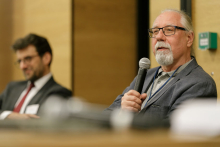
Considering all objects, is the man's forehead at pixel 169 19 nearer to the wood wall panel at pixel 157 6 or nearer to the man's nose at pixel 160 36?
the man's nose at pixel 160 36

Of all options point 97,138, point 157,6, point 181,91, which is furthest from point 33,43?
point 97,138

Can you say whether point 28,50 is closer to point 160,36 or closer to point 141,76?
point 160,36

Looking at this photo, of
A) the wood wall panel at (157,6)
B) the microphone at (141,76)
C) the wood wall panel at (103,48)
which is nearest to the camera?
the microphone at (141,76)

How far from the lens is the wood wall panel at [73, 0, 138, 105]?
306cm

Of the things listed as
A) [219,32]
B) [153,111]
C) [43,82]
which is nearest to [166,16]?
[219,32]

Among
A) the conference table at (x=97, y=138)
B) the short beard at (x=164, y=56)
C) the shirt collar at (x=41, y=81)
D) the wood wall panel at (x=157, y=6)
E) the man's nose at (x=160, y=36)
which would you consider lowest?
the conference table at (x=97, y=138)

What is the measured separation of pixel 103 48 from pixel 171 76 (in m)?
1.80

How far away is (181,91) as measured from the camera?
4.31ft

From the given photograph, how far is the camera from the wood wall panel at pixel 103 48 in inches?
120

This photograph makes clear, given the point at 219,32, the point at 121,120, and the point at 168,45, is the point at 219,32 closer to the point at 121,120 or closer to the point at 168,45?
the point at 168,45

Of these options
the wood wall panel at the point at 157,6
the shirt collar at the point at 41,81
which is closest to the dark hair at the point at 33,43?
the shirt collar at the point at 41,81

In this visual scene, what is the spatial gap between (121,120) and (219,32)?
1724mm

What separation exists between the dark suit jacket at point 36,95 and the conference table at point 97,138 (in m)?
1.91

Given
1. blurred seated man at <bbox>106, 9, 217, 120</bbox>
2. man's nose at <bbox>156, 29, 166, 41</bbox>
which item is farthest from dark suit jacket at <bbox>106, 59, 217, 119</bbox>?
man's nose at <bbox>156, 29, 166, 41</bbox>
